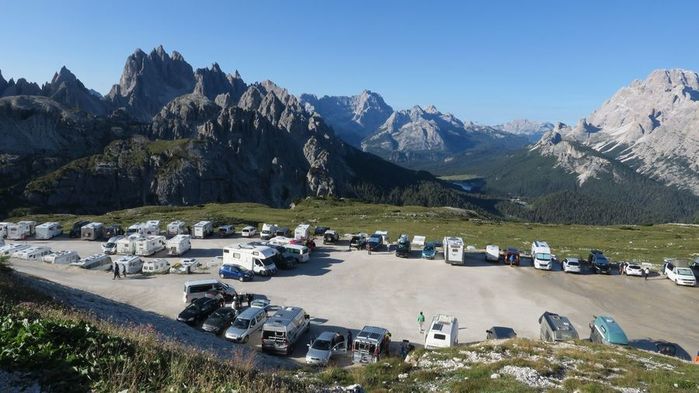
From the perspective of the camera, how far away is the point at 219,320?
34562 millimetres

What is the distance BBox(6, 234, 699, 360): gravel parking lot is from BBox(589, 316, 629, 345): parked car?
2805mm

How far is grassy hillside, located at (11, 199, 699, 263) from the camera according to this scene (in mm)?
72375

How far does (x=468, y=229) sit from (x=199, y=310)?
64726mm

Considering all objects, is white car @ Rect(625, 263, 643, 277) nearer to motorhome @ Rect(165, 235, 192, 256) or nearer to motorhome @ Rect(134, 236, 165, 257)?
motorhome @ Rect(165, 235, 192, 256)

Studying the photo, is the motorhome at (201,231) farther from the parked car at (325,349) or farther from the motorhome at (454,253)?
the parked car at (325,349)

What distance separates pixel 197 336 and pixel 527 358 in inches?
786

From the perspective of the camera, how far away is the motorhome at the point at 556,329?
31.6 metres

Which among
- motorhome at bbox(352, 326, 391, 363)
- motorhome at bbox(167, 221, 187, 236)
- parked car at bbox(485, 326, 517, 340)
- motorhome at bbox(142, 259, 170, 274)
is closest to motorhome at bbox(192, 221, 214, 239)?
motorhome at bbox(167, 221, 187, 236)

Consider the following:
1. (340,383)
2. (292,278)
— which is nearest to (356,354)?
(340,383)

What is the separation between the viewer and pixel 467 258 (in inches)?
2494

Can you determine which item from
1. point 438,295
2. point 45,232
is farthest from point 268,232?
point 438,295

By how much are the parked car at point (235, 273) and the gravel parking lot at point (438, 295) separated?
84 cm

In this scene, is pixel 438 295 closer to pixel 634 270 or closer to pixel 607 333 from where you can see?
pixel 607 333

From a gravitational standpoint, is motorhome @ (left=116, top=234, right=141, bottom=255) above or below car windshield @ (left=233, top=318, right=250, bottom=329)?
above
